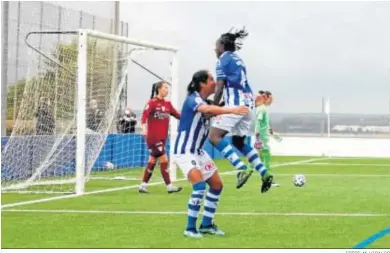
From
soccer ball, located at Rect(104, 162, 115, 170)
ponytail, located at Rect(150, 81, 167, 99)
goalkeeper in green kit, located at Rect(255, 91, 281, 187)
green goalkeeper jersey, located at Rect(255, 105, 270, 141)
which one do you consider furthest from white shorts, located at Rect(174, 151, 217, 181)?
soccer ball, located at Rect(104, 162, 115, 170)

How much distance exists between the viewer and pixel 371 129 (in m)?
38.3

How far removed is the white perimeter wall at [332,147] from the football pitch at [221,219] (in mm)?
20121

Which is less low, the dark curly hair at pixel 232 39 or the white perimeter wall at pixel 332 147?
the dark curly hair at pixel 232 39

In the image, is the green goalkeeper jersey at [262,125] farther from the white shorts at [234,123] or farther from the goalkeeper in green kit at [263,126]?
the white shorts at [234,123]

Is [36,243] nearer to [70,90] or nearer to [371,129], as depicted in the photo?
[70,90]

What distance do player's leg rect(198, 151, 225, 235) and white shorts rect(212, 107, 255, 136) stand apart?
1.77 meters

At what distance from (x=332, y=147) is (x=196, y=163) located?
94.6 ft

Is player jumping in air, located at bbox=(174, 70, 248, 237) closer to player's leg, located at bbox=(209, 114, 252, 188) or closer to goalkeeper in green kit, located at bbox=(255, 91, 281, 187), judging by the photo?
player's leg, located at bbox=(209, 114, 252, 188)

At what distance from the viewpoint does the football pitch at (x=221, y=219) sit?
1012cm

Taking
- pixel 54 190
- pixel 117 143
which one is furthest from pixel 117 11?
pixel 54 190

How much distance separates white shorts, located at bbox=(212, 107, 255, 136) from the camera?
12398mm

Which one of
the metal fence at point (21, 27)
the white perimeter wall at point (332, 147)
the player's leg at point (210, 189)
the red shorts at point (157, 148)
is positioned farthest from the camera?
the white perimeter wall at point (332, 147)

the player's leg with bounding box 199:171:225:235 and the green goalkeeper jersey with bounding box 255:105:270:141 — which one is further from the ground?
the green goalkeeper jersey with bounding box 255:105:270:141

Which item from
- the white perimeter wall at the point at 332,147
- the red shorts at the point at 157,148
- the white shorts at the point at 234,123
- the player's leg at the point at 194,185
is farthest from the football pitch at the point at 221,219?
the white perimeter wall at the point at 332,147
